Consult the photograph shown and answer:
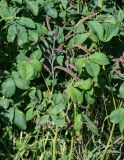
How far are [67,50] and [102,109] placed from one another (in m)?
0.40

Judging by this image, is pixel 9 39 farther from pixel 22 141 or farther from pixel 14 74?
pixel 22 141

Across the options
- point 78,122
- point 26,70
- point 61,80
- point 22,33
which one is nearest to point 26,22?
point 22,33

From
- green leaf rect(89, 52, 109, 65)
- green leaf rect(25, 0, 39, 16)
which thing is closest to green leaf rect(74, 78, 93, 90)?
green leaf rect(89, 52, 109, 65)

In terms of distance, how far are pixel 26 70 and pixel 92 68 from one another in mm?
302

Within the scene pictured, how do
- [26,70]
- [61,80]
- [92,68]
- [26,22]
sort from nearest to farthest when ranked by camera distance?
1. [92,68]
2. [26,70]
3. [26,22]
4. [61,80]

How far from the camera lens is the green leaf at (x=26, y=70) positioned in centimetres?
169

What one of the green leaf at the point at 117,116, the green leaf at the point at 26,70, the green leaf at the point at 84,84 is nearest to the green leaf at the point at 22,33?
the green leaf at the point at 26,70

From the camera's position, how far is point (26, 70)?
5.59 feet

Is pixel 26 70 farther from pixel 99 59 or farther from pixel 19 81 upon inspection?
pixel 99 59

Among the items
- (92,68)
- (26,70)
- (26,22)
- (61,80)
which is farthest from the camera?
(61,80)

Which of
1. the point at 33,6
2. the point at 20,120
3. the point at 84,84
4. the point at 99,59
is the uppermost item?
the point at 33,6

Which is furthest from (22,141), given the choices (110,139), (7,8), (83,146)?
(7,8)

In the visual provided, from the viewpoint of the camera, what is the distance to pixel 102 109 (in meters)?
2.03

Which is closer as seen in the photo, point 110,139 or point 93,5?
point 110,139
